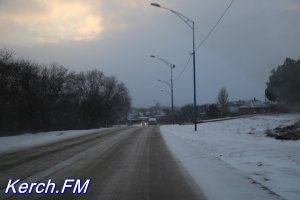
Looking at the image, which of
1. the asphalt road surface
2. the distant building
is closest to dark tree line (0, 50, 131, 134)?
the asphalt road surface

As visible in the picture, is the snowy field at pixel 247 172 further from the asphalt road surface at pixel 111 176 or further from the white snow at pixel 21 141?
the white snow at pixel 21 141

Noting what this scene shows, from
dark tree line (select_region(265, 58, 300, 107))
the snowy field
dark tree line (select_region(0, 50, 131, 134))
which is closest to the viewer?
the snowy field

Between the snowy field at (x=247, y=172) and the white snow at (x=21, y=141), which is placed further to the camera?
the white snow at (x=21, y=141)

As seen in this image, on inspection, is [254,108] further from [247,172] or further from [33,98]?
[247,172]

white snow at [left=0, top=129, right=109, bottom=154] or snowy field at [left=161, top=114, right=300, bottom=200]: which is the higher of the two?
white snow at [left=0, top=129, right=109, bottom=154]

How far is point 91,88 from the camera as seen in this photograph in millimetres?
135375

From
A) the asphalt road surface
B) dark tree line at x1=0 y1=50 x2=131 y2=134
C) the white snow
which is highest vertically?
dark tree line at x1=0 y1=50 x2=131 y2=134

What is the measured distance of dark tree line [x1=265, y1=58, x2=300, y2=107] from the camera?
6412 centimetres

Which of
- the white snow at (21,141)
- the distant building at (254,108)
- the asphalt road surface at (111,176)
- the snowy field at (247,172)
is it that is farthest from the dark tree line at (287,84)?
the asphalt road surface at (111,176)

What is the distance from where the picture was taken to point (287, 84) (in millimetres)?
68125

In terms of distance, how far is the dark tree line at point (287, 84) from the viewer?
64125 millimetres

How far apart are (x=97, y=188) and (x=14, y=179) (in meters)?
3.00

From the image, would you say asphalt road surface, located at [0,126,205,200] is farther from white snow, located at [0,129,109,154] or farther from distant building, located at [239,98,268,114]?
distant building, located at [239,98,268,114]

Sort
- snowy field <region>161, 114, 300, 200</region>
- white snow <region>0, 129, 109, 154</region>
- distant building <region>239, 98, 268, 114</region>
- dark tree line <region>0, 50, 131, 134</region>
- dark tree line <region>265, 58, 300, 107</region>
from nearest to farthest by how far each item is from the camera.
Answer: snowy field <region>161, 114, 300, 200</region> → white snow <region>0, 129, 109, 154</region> → dark tree line <region>0, 50, 131, 134</region> → dark tree line <region>265, 58, 300, 107</region> → distant building <region>239, 98, 268, 114</region>
